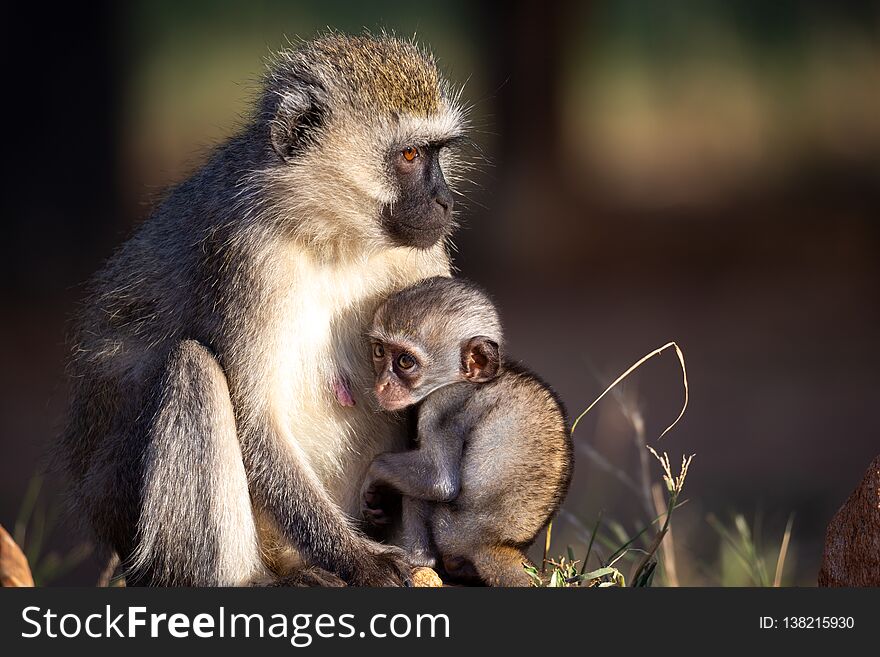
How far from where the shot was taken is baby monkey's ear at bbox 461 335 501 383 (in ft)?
15.4

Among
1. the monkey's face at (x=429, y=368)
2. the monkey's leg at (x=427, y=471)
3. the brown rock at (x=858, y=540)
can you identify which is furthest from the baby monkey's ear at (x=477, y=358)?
the brown rock at (x=858, y=540)

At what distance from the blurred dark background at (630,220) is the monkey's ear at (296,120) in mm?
1300

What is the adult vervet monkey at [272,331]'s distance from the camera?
4469mm

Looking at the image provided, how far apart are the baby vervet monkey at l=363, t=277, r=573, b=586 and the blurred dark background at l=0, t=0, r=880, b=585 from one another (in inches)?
76.4

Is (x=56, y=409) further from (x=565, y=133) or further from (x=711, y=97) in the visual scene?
(x=711, y=97)

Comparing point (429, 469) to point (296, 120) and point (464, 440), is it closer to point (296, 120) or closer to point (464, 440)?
point (464, 440)

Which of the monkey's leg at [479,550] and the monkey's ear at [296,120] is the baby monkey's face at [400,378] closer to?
the monkey's leg at [479,550]

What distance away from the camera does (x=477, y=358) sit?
185 inches

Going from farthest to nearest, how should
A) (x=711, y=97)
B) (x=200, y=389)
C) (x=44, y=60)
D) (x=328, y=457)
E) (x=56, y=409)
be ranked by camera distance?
1. (x=711, y=97)
2. (x=44, y=60)
3. (x=56, y=409)
4. (x=328, y=457)
5. (x=200, y=389)

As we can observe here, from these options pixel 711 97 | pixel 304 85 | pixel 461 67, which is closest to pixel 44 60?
pixel 461 67

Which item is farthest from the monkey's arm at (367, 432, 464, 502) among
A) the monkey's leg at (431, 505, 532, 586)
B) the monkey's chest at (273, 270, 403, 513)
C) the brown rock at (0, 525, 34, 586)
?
the brown rock at (0, 525, 34, 586)

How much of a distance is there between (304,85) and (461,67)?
14344 mm

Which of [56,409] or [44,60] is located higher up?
[44,60]

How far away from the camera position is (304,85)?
491 centimetres
